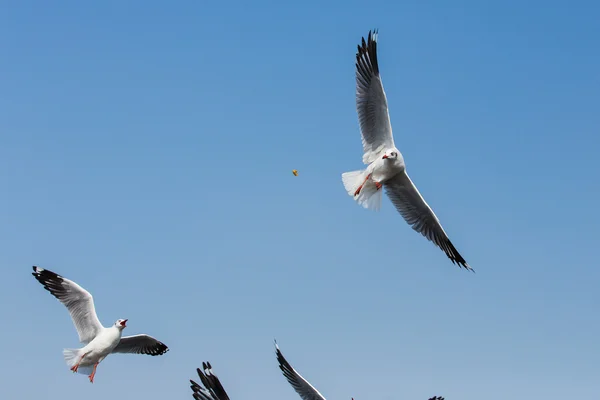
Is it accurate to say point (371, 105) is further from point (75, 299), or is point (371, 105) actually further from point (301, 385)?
point (75, 299)

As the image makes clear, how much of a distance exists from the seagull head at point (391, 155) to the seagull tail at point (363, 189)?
533 millimetres

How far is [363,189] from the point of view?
15203 mm

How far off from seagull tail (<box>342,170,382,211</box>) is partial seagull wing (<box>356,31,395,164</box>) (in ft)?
1.05

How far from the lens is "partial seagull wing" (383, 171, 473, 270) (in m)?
15.7

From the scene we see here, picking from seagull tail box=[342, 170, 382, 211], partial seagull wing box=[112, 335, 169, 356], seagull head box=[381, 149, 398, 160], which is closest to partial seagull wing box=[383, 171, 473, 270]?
seagull tail box=[342, 170, 382, 211]

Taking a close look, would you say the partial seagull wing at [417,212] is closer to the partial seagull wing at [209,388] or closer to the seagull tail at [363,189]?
the seagull tail at [363,189]

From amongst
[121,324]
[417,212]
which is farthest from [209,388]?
[417,212]

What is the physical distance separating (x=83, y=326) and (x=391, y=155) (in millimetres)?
5937

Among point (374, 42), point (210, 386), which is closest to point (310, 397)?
point (374, 42)

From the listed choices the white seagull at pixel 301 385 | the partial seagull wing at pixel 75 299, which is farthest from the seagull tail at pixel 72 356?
the white seagull at pixel 301 385

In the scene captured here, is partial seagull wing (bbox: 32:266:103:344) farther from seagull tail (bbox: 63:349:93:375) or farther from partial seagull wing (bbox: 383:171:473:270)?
partial seagull wing (bbox: 383:171:473:270)

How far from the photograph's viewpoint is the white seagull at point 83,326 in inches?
589

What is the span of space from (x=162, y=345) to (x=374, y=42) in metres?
6.77

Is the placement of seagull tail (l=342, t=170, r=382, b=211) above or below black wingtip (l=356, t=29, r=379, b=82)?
below
